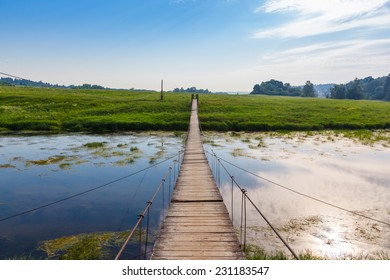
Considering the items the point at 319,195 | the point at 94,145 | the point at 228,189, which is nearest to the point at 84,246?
the point at 228,189

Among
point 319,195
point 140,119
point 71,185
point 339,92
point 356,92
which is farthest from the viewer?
point 339,92

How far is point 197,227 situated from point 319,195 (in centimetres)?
876

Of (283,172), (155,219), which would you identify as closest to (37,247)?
(155,219)

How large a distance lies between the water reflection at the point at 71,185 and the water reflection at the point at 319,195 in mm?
4712

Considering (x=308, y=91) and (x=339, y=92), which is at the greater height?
(x=308, y=91)

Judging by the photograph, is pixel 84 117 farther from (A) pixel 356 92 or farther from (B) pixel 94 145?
(A) pixel 356 92

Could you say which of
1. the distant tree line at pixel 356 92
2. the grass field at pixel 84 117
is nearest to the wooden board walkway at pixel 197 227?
the grass field at pixel 84 117

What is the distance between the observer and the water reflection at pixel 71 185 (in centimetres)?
1136

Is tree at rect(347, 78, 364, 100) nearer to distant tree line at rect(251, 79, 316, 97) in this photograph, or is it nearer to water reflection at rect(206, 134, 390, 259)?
distant tree line at rect(251, 79, 316, 97)

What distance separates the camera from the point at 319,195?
15.1 m

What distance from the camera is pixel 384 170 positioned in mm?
19422

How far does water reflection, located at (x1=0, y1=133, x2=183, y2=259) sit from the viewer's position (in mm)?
11355
